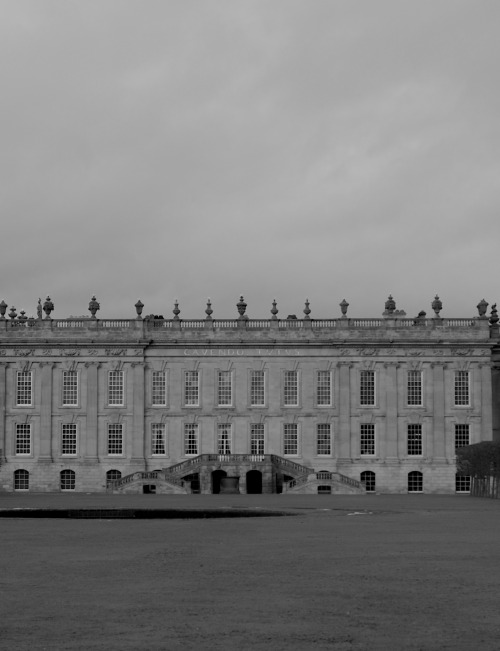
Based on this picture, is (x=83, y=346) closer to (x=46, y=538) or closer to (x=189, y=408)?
(x=189, y=408)

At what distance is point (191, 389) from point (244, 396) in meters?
3.43

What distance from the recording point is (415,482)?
82188mm

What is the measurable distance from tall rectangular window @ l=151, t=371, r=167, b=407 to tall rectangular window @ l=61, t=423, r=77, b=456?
539 centimetres

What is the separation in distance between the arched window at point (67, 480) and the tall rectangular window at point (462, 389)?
2471 cm

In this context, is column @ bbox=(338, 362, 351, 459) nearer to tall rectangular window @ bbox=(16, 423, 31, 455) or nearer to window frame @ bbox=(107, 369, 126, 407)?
window frame @ bbox=(107, 369, 126, 407)

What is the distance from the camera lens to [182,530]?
33.3 meters

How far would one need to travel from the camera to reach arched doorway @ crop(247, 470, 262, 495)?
78250mm

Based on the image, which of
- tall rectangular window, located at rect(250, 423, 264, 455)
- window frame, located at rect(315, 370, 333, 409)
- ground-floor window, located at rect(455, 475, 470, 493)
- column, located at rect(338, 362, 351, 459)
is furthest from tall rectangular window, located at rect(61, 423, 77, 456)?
ground-floor window, located at rect(455, 475, 470, 493)

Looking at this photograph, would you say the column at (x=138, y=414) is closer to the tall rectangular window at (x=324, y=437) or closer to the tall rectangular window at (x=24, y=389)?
the tall rectangular window at (x=24, y=389)

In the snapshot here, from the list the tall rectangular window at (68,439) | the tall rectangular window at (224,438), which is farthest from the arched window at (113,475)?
the tall rectangular window at (224,438)

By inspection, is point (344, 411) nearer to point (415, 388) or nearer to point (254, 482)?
point (415, 388)

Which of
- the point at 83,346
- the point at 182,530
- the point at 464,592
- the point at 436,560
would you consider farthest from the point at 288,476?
the point at 464,592

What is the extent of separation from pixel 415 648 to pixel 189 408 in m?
69.4

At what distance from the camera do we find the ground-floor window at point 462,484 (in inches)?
3226
